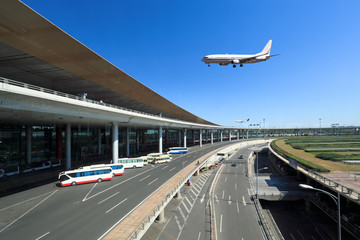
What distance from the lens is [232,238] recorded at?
2073 centimetres

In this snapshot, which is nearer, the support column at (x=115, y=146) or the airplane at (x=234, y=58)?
the airplane at (x=234, y=58)

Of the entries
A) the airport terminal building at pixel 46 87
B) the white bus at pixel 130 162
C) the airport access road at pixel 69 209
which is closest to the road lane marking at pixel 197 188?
the airport access road at pixel 69 209

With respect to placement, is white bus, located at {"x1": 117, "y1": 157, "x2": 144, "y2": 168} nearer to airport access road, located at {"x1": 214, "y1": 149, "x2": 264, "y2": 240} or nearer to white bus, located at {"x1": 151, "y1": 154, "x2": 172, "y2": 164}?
white bus, located at {"x1": 151, "y1": 154, "x2": 172, "y2": 164}

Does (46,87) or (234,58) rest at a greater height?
(234,58)

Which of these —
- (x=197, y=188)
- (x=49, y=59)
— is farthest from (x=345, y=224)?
(x=49, y=59)

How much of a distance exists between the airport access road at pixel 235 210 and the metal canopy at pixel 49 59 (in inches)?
1173

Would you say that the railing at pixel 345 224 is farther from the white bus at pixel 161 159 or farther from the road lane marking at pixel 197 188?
the white bus at pixel 161 159

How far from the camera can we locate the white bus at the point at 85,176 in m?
26.2

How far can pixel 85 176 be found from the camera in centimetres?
2716

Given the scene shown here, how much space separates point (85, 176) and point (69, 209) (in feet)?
31.2

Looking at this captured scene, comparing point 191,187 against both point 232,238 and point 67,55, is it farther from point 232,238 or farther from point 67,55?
point 67,55

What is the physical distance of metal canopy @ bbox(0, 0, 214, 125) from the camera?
58.1ft

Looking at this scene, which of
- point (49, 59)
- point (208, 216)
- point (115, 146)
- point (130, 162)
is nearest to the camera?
point (49, 59)

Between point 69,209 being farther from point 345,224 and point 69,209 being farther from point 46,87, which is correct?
point 345,224
